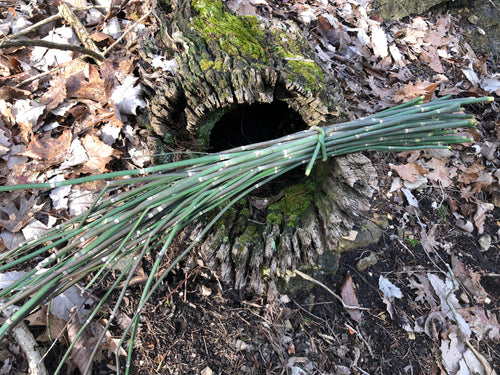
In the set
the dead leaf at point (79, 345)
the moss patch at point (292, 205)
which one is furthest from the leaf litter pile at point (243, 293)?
the moss patch at point (292, 205)

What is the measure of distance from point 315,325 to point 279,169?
1151mm

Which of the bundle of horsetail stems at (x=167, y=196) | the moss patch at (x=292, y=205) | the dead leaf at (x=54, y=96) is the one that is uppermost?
the dead leaf at (x=54, y=96)

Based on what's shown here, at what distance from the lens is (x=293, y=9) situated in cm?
329

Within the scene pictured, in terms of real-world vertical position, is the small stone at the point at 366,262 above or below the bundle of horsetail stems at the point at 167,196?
below

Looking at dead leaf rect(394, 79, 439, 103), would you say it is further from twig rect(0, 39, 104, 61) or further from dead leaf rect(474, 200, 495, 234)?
twig rect(0, 39, 104, 61)

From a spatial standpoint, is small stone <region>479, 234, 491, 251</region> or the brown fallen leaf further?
small stone <region>479, 234, 491, 251</region>

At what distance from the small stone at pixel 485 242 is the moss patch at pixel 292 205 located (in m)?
1.87

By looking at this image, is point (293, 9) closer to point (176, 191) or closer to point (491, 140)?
point (491, 140)

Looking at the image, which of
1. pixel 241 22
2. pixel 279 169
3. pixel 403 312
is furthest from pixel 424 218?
pixel 241 22

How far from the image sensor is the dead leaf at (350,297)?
2248mm

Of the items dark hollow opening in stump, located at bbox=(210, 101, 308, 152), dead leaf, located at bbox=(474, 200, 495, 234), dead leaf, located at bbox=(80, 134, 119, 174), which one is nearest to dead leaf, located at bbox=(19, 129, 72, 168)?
dead leaf, located at bbox=(80, 134, 119, 174)

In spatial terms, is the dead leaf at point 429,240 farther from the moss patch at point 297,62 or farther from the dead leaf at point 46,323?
the dead leaf at point 46,323

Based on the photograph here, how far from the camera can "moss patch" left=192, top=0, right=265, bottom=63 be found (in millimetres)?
1983

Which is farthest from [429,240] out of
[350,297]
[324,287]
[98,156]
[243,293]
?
[98,156]
